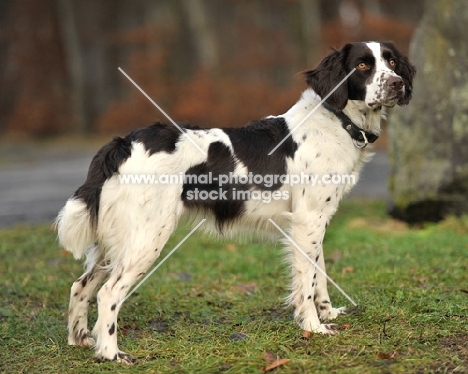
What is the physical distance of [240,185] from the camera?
439 cm

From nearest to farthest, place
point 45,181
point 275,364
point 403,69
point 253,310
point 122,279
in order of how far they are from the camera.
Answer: point 275,364 → point 122,279 → point 403,69 → point 253,310 → point 45,181

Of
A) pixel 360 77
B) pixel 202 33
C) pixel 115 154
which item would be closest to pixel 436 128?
pixel 360 77

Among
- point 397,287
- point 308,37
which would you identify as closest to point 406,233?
point 397,287

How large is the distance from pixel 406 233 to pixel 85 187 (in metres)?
4.06

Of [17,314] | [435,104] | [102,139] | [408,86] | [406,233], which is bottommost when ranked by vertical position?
[102,139]

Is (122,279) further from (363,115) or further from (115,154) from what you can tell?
(363,115)

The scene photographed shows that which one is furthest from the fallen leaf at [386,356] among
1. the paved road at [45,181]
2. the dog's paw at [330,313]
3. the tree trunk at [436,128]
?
the paved road at [45,181]

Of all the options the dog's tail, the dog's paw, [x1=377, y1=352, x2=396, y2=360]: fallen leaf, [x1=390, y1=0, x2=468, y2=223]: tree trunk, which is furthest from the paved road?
[x1=377, y1=352, x2=396, y2=360]: fallen leaf

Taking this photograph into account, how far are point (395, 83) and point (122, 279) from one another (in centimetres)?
206

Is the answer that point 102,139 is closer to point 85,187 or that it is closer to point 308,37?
point 308,37

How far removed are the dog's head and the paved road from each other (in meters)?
5.29

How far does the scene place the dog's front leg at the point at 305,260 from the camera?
175 inches

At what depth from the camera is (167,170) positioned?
4203 millimetres

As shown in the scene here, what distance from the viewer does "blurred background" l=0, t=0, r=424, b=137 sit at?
22266mm
